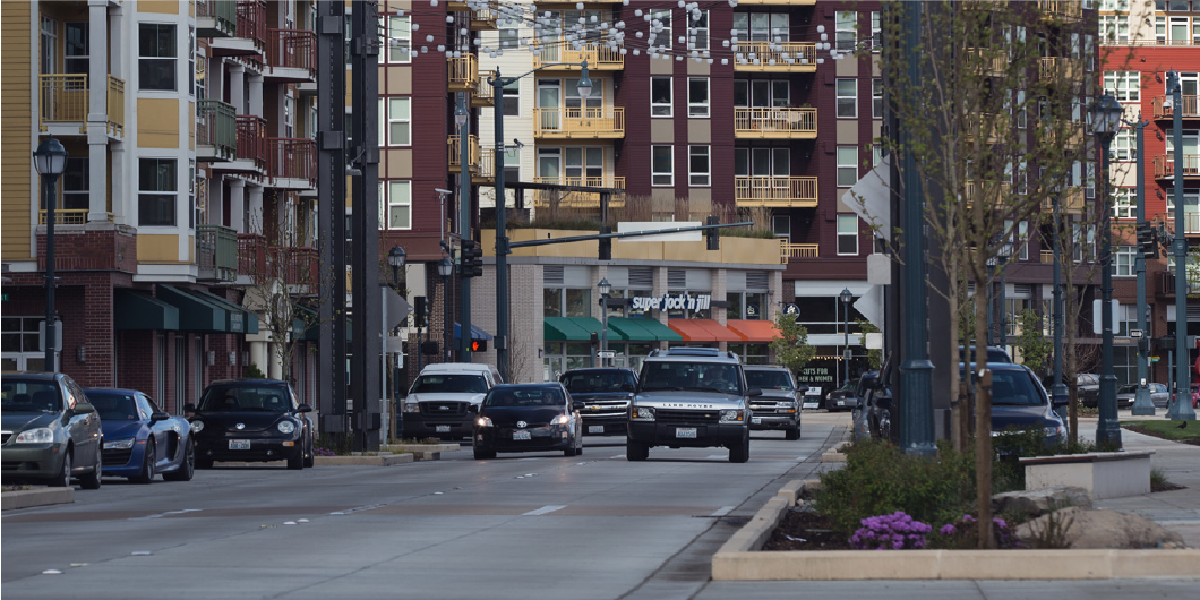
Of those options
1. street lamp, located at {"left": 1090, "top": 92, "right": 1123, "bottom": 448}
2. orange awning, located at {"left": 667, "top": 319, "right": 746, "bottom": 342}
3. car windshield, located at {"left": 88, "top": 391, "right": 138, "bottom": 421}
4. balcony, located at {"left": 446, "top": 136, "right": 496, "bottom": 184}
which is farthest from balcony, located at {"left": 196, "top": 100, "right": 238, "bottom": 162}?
orange awning, located at {"left": 667, "top": 319, "right": 746, "bottom": 342}

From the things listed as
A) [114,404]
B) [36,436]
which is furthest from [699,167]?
[36,436]

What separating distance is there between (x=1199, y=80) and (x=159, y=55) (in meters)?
72.8

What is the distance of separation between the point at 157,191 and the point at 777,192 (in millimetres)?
53500

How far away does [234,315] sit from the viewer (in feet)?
169

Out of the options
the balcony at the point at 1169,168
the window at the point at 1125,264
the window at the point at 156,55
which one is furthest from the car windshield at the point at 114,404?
the window at the point at 1125,264

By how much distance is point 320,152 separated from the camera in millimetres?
39000

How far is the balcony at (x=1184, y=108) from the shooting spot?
4119 inches

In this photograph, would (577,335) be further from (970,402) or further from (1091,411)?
(970,402)

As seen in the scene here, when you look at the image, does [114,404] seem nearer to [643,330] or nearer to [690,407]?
[690,407]

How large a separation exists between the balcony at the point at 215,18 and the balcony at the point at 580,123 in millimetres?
43655

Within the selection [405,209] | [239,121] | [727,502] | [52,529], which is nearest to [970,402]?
[727,502]

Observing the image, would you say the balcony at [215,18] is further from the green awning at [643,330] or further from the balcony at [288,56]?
the green awning at [643,330]

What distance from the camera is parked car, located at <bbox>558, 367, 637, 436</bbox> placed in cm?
5034

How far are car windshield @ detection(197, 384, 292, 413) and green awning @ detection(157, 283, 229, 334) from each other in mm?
13339
